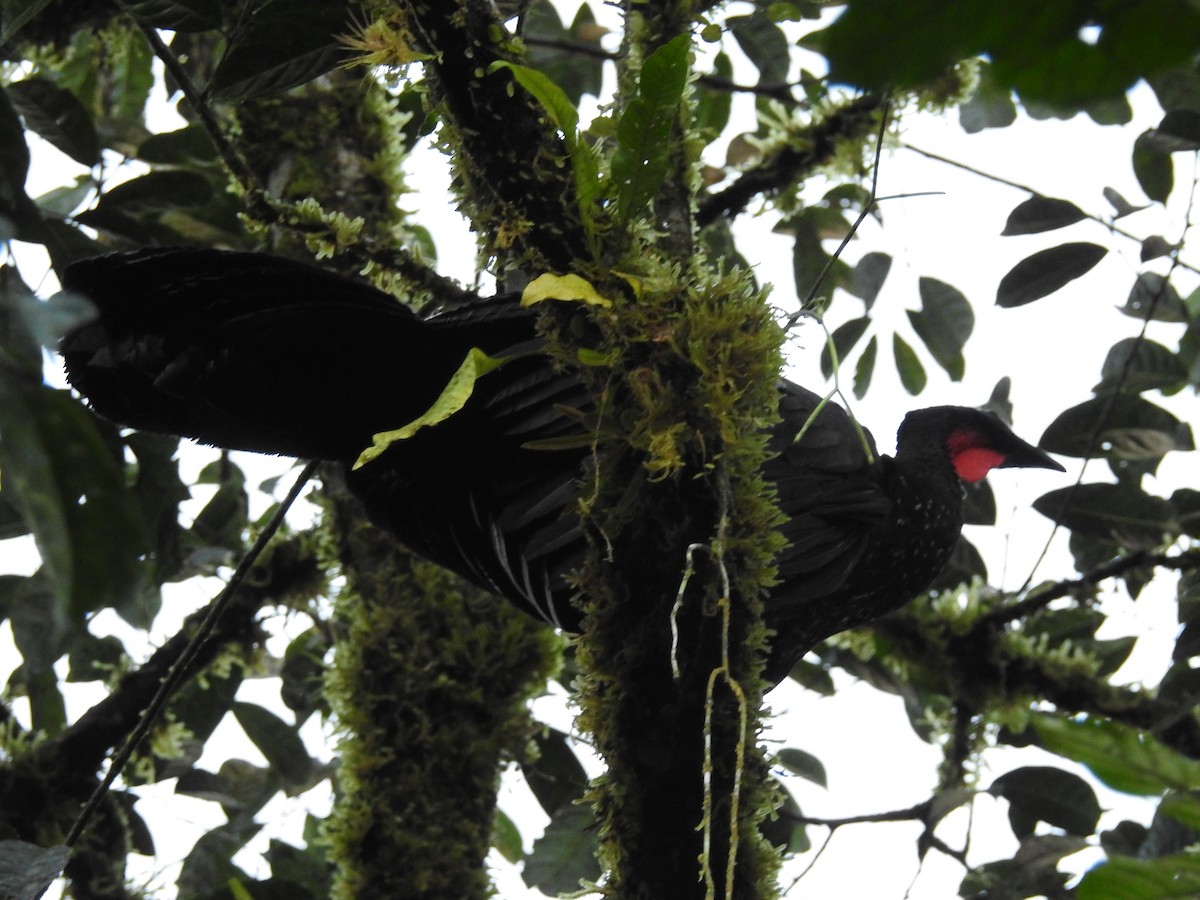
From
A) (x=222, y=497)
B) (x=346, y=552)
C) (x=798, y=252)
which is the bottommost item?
(x=346, y=552)

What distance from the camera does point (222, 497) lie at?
2.80 meters

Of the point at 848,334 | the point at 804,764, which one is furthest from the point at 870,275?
the point at 804,764

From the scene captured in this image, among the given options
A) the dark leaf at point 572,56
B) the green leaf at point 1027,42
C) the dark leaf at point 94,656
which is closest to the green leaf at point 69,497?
the green leaf at point 1027,42

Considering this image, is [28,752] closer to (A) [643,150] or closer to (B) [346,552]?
(B) [346,552]

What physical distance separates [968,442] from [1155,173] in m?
0.62

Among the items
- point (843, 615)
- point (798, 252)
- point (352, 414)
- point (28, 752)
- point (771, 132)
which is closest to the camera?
point (352, 414)

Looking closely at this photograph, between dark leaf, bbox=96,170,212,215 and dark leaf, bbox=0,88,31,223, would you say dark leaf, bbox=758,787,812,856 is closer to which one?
dark leaf, bbox=0,88,31,223

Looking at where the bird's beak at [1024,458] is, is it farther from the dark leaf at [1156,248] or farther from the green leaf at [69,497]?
the green leaf at [69,497]

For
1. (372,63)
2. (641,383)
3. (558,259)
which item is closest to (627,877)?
(641,383)

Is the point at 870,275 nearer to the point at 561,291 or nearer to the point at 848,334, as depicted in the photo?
the point at 848,334

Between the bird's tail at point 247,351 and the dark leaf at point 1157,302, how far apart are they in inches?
56.0

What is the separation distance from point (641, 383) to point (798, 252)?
68.9 inches

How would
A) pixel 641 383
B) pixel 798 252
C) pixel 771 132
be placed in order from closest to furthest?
pixel 641 383
pixel 771 132
pixel 798 252

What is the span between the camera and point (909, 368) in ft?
9.48
